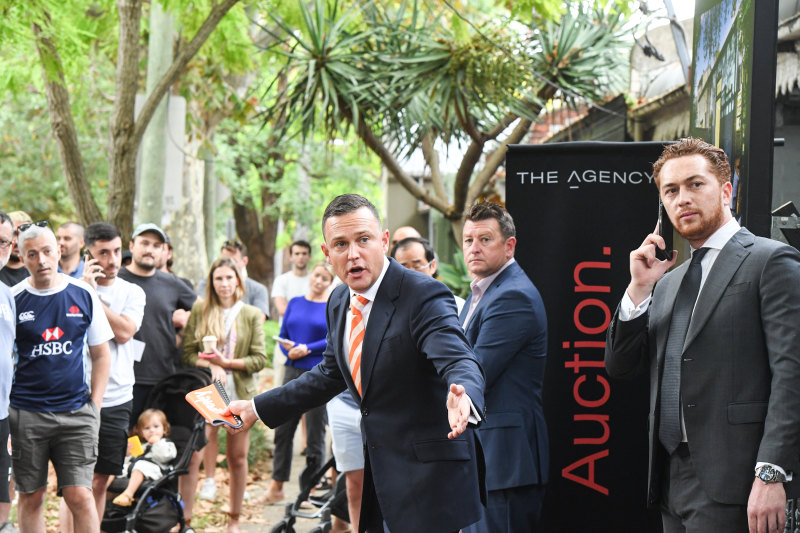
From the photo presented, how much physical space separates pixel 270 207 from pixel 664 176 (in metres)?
27.4

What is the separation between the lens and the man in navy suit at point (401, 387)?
4.09 metres

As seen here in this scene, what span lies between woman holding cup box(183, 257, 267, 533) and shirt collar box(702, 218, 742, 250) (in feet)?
17.3

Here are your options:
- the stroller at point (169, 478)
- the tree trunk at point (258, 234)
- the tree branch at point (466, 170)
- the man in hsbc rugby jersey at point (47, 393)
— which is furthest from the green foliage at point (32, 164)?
the man in hsbc rugby jersey at point (47, 393)

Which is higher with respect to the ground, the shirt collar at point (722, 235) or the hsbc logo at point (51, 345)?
the shirt collar at point (722, 235)

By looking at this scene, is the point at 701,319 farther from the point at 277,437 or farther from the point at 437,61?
the point at 437,61

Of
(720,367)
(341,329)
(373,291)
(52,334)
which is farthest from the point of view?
(52,334)

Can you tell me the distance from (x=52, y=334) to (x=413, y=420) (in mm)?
3272

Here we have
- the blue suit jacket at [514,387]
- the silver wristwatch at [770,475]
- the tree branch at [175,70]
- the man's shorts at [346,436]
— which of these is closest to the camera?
the silver wristwatch at [770,475]

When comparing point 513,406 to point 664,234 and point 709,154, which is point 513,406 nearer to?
point 664,234

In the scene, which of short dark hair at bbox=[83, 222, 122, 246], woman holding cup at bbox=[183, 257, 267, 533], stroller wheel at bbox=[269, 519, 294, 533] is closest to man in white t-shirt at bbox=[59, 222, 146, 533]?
short dark hair at bbox=[83, 222, 122, 246]

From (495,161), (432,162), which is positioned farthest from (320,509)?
(432,162)

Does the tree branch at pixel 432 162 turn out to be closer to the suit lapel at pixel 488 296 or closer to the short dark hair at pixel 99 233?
the short dark hair at pixel 99 233

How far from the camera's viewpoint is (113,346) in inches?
292

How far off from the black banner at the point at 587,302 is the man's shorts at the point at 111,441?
3342 mm
